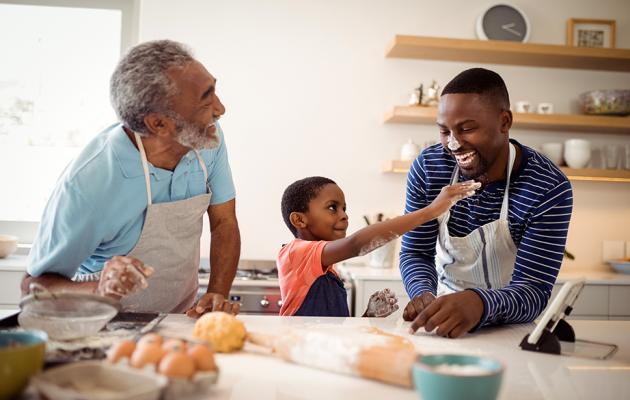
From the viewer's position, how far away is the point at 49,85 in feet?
11.8

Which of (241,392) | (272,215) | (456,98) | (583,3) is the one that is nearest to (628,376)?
(241,392)

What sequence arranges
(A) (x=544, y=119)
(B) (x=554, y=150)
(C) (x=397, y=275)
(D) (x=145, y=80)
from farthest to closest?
1. (B) (x=554, y=150)
2. (A) (x=544, y=119)
3. (C) (x=397, y=275)
4. (D) (x=145, y=80)

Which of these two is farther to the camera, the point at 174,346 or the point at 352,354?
the point at 352,354

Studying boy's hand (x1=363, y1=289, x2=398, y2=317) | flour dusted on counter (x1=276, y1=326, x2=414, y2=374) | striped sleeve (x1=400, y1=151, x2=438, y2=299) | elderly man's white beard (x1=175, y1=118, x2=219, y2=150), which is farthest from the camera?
striped sleeve (x1=400, y1=151, x2=438, y2=299)

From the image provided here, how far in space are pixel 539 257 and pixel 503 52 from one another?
2301 mm

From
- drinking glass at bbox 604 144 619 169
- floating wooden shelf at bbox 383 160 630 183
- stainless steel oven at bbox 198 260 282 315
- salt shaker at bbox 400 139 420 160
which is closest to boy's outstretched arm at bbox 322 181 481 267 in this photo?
stainless steel oven at bbox 198 260 282 315

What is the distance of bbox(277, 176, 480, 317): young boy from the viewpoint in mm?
1580

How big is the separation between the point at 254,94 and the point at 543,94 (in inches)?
76.1

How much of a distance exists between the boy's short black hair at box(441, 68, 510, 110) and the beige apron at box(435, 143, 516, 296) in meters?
0.16

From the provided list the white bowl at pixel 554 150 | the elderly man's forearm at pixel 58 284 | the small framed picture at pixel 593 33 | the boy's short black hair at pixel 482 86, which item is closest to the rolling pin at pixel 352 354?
the elderly man's forearm at pixel 58 284

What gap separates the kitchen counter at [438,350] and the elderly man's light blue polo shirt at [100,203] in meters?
0.31

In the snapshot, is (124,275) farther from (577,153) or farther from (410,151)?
(577,153)

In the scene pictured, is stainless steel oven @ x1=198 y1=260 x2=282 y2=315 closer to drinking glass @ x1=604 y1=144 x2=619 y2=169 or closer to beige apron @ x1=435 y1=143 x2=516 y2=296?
beige apron @ x1=435 y1=143 x2=516 y2=296

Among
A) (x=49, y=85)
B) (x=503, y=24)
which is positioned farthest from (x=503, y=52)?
(x=49, y=85)
